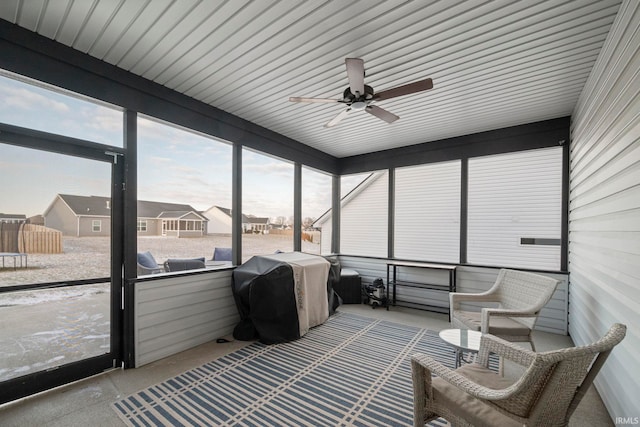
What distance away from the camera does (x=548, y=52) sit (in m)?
2.51

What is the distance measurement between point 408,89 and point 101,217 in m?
3.12

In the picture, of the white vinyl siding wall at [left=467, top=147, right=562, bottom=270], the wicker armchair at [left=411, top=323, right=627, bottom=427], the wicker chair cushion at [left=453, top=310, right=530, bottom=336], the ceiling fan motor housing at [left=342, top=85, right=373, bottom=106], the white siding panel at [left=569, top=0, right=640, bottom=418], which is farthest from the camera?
the white vinyl siding wall at [left=467, top=147, right=562, bottom=270]

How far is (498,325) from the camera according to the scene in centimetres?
290

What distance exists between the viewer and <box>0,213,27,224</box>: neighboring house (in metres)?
2.24

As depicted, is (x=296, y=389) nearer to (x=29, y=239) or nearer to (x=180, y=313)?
(x=180, y=313)

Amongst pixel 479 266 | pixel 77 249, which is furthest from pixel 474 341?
pixel 77 249

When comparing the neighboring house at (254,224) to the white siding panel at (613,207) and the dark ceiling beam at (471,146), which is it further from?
the white siding panel at (613,207)

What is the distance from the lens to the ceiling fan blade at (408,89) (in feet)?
7.71

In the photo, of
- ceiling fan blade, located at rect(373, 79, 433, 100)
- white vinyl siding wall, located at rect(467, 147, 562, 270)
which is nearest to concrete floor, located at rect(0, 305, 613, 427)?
white vinyl siding wall, located at rect(467, 147, 562, 270)

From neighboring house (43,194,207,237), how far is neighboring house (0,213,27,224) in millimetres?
135

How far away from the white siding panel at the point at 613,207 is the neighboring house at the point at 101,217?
4.08 m

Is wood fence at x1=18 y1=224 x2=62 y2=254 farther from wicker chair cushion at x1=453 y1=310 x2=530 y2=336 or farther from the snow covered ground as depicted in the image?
wicker chair cushion at x1=453 y1=310 x2=530 y2=336

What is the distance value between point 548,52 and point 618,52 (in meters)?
0.50

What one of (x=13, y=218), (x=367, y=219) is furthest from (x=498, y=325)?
(x=13, y=218)
